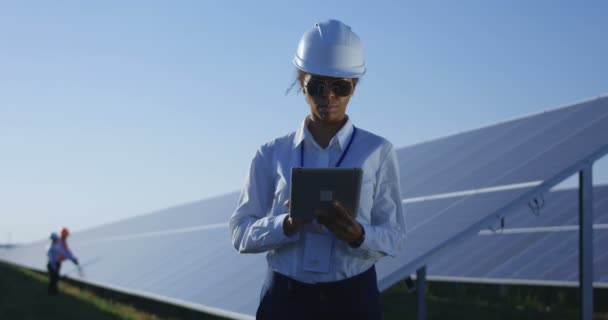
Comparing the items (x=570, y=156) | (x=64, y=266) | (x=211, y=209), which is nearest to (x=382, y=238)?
(x=570, y=156)

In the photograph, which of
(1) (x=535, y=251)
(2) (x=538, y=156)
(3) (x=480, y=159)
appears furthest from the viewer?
(1) (x=535, y=251)

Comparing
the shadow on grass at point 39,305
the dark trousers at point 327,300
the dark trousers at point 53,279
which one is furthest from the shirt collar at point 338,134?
the dark trousers at point 53,279

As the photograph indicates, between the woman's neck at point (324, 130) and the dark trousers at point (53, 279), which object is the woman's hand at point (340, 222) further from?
the dark trousers at point (53, 279)

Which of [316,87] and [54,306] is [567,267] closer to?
[54,306]

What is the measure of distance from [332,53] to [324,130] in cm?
29

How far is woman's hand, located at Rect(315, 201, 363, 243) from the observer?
2.94 meters

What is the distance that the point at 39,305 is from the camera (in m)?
18.2

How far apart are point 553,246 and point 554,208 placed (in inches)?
83.1

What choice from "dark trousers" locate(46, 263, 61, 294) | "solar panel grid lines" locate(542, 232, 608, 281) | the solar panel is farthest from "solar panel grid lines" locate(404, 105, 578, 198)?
"dark trousers" locate(46, 263, 61, 294)

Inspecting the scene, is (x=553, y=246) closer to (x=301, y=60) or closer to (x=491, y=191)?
(x=491, y=191)

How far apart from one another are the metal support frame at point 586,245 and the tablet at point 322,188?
206 inches

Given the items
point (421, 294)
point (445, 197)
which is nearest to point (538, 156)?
point (445, 197)

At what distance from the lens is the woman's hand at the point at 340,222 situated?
294cm

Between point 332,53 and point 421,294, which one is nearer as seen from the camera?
point 332,53
